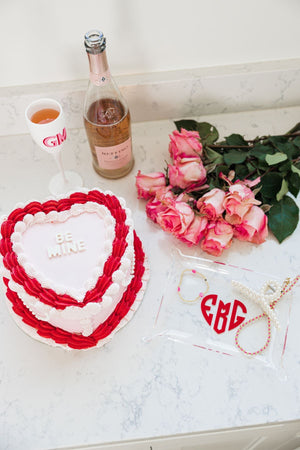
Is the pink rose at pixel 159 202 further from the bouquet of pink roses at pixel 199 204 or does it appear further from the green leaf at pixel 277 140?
the green leaf at pixel 277 140

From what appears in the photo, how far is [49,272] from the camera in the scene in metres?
0.66

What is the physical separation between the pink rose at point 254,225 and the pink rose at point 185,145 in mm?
154

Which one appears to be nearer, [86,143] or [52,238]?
[52,238]

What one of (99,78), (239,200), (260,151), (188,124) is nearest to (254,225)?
(239,200)

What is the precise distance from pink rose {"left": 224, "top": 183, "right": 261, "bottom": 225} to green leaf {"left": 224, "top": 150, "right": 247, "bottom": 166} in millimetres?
81

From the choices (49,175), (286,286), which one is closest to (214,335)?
(286,286)

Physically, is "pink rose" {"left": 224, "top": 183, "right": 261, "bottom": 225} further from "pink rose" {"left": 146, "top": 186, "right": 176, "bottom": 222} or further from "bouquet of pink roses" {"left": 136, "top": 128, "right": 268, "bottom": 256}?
"pink rose" {"left": 146, "top": 186, "right": 176, "bottom": 222}

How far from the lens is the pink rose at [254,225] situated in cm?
75

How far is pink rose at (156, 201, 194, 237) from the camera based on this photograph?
0.72m

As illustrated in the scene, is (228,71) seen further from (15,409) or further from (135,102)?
(15,409)

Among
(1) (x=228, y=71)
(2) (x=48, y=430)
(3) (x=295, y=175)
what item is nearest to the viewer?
(2) (x=48, y=430)

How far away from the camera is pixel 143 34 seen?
81 centimetres

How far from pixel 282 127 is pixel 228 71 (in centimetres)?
18

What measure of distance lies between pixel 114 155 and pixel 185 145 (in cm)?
14
